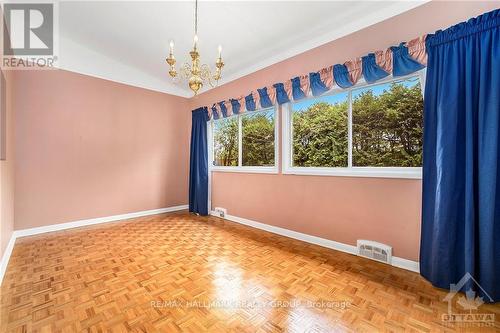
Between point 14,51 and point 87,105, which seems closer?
point 14,51

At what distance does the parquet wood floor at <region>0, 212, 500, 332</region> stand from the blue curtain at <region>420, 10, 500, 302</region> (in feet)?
0.96

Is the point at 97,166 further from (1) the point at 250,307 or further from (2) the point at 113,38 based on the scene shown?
(1) the point at 250,307

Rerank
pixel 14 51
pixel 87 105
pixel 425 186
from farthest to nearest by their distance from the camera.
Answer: pixel 87 105 < pixel 14 51 < pixel 425 186

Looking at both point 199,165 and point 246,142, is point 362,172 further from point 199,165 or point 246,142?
point 199,165

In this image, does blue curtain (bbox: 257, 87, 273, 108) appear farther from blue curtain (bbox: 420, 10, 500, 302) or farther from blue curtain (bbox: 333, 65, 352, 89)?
blue curtain (bbox: 420, 10, 500, 302)

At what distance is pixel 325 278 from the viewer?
206 cm

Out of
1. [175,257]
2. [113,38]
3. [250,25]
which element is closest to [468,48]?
[250,25]

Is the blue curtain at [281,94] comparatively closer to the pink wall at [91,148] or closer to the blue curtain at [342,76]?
the blue curtain at [342,76]

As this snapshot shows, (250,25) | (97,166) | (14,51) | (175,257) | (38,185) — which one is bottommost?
(175,257)

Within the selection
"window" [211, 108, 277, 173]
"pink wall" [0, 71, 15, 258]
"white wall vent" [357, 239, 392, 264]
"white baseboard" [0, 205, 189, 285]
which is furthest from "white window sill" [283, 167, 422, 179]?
"pink wall" [0, 71, 15, 258]

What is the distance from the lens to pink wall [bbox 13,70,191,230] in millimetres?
3270

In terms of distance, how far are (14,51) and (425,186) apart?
209 inches

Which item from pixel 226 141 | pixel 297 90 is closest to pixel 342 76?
pixel 297 90

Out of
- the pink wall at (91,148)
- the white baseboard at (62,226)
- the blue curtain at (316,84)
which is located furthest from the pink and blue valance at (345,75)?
the white baseboard at (62,226)
